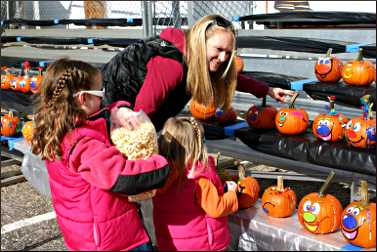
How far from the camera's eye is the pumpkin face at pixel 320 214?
8.80 ft

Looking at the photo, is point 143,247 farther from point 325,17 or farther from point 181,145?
point 325,17

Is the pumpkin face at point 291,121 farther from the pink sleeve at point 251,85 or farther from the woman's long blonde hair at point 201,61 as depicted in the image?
the woman's long blonde hair at point 201,61

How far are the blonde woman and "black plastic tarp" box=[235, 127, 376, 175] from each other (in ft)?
2.26

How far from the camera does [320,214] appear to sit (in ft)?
8.79

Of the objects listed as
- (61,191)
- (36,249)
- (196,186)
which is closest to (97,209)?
(61,191)

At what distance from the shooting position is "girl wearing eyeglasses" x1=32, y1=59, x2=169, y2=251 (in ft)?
7.14

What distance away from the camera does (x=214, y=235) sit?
2.64 metres

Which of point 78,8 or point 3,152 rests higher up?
point 78,8

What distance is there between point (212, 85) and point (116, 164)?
3.15 ft

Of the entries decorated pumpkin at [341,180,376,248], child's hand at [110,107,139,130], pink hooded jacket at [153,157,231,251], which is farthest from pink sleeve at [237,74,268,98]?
child's hand at [110,107,139,130]

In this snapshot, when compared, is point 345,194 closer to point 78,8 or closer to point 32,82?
point 32,82

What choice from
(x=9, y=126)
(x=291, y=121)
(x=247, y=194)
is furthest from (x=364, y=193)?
(x=9, y=126)

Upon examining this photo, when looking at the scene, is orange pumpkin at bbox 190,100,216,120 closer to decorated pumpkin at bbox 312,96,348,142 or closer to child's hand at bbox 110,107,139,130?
decorated pumpkin at bbox 312,96,348,142

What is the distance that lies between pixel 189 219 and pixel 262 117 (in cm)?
121
